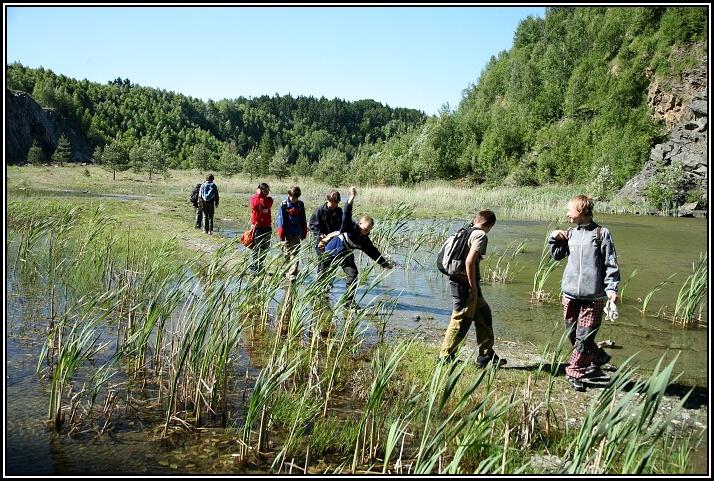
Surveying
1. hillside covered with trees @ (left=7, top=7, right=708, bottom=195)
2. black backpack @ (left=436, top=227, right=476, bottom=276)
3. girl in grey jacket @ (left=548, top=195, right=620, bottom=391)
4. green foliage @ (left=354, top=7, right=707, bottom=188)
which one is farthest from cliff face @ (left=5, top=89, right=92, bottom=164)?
girl in grey jacket @ (left=548, top=195, right=620, bottom=391)

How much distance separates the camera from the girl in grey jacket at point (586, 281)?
5789 mm

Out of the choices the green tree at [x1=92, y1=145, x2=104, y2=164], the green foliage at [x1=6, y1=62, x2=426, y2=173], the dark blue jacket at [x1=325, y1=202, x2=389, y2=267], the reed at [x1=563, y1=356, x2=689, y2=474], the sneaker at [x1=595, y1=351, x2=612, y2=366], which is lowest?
the sneaker at [x1=595, y1=351, x2=612, y2=366]

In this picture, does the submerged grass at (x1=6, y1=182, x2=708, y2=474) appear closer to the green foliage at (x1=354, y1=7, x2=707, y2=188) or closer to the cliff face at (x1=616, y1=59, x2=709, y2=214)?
the cliff face at (x1=616, y1=59, x2=709, y2=214)

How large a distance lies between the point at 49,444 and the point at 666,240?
2224cm

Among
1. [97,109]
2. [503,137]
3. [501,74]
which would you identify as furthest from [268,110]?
[503,137]

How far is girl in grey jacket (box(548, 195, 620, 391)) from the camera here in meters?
5.79

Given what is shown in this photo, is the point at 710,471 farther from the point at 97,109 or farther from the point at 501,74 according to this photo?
the point at 97,109

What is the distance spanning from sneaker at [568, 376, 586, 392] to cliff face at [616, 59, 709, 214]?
104 ft

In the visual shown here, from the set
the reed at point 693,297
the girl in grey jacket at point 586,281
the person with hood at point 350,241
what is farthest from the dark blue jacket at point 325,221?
the reed at point 693,297

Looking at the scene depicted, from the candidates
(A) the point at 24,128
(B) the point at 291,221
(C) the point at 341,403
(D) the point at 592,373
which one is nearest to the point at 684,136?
(B) the point at 291,221

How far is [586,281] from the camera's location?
19.1 ft

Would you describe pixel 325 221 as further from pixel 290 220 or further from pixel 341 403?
pixel 341 403

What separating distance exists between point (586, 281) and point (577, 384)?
3.86ft

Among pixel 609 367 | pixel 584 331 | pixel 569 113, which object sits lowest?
pixel 609 367
